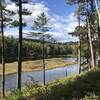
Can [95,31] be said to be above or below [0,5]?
below

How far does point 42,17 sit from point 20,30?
116ft

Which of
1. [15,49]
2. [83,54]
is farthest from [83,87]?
[15,49]

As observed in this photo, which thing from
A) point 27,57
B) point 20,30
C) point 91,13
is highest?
point 91,13

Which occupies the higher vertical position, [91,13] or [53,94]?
[91,13]

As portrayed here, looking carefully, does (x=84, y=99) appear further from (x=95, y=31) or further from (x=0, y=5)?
(x=95, y=31)

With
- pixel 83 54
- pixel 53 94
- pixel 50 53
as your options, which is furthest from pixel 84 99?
pixel 50 53

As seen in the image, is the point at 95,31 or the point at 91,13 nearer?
the point at 91,13

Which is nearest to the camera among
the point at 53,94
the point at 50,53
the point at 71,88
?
the point at 53,94

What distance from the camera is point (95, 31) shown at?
3975cm

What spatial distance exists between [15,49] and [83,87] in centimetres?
12585

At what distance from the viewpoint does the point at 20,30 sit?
25891 mm

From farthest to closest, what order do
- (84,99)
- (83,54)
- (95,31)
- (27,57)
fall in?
(27,57) → (83,54) → (95,31) → (84,99)

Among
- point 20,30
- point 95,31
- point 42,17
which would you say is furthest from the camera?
point 42,17

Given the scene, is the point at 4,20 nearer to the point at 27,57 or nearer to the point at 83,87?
the point at 83,87
